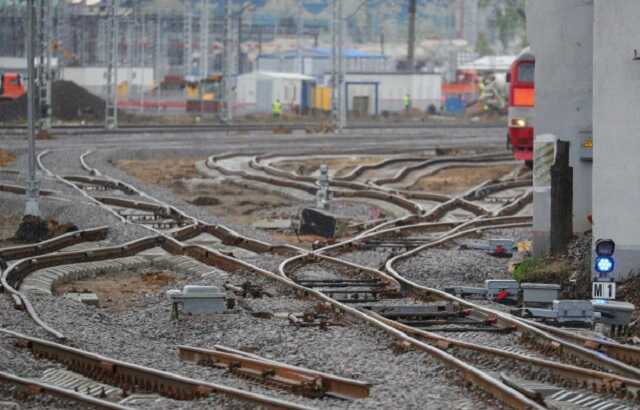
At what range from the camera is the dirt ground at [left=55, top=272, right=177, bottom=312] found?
17.8 metres

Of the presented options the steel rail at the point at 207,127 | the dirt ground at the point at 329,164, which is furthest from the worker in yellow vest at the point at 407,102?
the dirt ground at the point at 329,164

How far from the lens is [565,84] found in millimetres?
20969

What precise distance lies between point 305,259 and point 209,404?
10199 millimetres

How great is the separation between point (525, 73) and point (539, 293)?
15288 millimetres

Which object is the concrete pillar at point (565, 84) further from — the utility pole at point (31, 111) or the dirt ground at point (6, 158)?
the dirt ground at point (6, 158)

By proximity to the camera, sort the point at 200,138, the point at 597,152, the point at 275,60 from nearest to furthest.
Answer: the point at 597,152
the point at 200,138
the point at 275,60

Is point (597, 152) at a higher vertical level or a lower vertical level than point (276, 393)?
higher

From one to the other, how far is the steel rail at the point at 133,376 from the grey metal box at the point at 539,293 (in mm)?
5767

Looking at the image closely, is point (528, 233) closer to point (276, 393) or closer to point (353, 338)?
point (353, 338)

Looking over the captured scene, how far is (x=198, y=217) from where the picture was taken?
27547 mm

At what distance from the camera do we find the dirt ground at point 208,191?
31.4 m

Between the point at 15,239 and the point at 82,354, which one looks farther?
the point at 15,239

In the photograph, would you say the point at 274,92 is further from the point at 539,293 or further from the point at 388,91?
the point at 539,293

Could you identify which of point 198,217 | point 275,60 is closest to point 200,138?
point 198,217
